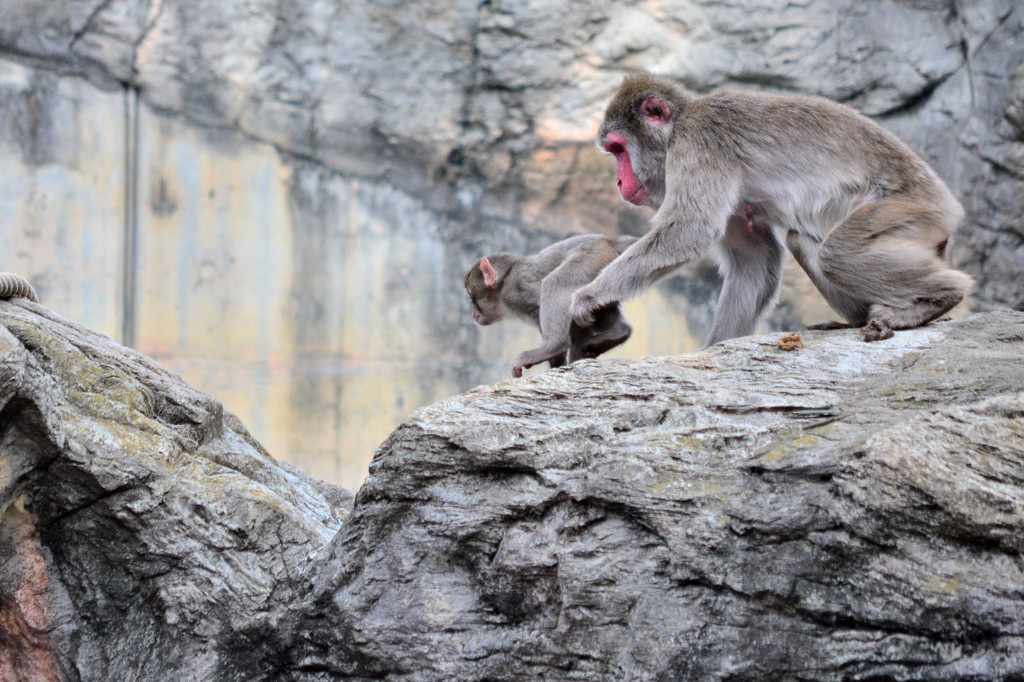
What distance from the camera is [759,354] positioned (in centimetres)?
327

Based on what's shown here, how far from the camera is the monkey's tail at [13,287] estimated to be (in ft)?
11.3

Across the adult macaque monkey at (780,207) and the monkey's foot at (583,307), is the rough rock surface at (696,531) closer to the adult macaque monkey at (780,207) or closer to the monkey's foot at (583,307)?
the adult macaque monkey at (780,207)

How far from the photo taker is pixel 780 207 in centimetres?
398

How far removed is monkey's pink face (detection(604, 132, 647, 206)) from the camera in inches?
173

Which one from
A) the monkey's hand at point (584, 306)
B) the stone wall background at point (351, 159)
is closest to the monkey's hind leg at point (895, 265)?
the monkey's hand at point (584, 306)

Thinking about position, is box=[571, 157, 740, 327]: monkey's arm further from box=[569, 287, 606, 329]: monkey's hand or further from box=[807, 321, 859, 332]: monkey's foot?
box=[807, 321, 859, 332]: monkey's foot

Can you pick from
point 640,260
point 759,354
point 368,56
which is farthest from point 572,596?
point 368,56

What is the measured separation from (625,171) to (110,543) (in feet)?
8.65

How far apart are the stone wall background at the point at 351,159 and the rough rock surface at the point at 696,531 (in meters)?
5.25

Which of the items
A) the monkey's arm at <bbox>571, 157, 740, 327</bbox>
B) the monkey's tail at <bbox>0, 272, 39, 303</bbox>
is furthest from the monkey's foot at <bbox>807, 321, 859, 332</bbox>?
the monkey's tail at <bbox>0, 272, 39, 303</bbox>

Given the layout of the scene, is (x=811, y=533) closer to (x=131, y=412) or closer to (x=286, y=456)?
(x=131, y=412)

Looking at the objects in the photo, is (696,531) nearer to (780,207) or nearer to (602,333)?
(780,207)

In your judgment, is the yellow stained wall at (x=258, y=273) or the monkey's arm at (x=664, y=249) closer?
the monkey's arm at (x=664, y=249)

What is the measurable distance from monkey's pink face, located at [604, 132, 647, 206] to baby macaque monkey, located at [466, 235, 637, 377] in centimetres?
33
